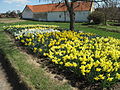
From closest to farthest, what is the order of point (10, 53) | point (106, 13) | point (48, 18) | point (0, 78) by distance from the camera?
point (0, 78), point (10, 53), point (106, 13), point (48, 18)

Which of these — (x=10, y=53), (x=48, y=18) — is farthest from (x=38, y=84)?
(x=48, y=18)

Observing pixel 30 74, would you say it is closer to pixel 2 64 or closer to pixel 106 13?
pixel 2 64

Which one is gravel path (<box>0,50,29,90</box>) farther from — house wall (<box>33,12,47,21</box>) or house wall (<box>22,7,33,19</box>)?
house wall (<box>22,7,33,19</box>)

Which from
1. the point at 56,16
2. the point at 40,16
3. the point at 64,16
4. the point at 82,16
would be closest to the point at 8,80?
the point at 82,16

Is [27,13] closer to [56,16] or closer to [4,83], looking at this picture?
[56,16]

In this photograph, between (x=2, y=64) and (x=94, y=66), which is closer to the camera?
(x=94, y=66)

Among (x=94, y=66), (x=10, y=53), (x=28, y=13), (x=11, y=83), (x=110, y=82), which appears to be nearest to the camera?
(x=110, y=82)

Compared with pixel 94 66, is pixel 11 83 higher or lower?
lower

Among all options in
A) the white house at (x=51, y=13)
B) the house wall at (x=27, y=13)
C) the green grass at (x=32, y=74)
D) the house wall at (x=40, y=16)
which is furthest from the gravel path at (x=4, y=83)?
the house wall at (x=27, y=13)

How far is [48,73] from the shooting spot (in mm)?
4293

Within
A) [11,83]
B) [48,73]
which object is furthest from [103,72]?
[11,83]

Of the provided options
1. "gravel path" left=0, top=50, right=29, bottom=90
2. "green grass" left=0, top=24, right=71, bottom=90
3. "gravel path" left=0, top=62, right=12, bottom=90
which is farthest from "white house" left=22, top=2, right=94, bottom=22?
"gravel path" left=0, top=62, right=12, bottom=90

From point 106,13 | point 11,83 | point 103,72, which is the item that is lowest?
point 11,83

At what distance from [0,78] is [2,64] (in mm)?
1202
